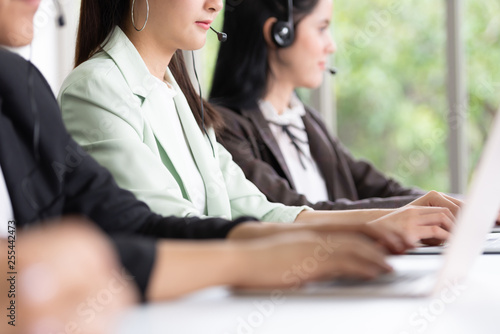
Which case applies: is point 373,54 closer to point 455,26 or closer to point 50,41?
point 455,26

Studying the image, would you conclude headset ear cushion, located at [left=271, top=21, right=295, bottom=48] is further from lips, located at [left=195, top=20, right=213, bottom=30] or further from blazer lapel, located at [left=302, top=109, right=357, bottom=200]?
lips, located at [left=195, top=20, right=213, bottom=30]

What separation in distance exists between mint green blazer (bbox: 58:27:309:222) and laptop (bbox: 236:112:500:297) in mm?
453

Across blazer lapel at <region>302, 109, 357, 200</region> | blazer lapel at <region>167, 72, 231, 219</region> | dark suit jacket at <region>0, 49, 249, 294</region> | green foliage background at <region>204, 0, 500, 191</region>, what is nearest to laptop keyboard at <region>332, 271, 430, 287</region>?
dark suit jacket at <region>0, 49, 249, 294</region>

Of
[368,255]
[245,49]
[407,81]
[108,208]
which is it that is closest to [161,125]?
[108,208]

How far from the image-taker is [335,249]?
2.29 ft

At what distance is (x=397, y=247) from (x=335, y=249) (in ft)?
0.61

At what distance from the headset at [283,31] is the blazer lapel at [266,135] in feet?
0.74

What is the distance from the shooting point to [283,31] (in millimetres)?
2098

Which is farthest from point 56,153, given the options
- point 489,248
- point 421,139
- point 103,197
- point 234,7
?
point 421,139

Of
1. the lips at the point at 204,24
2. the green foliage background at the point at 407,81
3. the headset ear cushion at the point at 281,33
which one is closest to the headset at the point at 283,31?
the headset ear cushion at the point at 281,33

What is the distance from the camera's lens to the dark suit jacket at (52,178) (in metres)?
0.84

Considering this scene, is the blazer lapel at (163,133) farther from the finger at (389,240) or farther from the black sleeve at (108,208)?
the finger at (389,240)

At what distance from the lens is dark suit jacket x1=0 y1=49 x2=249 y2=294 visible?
Answer: 0.84m

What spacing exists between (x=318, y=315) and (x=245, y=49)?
164 centimetres
